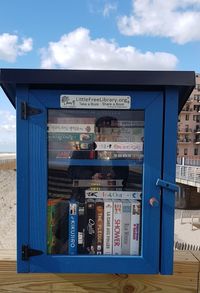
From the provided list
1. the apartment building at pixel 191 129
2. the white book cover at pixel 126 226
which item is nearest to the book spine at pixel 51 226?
the white book cover at pixel 126 226

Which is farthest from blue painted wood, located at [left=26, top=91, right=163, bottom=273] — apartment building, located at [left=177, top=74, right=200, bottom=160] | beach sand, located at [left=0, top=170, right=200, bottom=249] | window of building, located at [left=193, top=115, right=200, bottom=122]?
window of building, located at [left=193, top=115, right=200, bottom=122]

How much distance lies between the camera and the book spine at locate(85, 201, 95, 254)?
224cm

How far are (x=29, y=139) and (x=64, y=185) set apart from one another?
1.23 ft

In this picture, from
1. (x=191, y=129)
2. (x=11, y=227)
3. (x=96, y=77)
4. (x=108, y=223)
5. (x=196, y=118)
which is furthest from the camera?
(x=196, y=118)

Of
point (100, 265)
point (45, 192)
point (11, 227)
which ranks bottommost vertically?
point (11, 227)

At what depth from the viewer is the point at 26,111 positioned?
7.07ft

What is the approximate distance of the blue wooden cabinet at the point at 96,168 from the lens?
216cm

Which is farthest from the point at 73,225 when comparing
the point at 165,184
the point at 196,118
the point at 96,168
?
the point at 196,118

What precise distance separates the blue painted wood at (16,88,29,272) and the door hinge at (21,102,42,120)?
0.09ft

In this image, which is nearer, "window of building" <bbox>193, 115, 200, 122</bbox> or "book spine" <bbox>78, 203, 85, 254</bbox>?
"book spine" <bbox>78, 203, 85, 254</bbox>

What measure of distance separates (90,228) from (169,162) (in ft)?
2.15

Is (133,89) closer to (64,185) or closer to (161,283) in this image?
(64,185)

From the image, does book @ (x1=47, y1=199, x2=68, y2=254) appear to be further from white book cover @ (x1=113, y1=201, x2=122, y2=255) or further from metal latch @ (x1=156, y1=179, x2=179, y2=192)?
metal latch @ (x1=156, y1=179, x2=179, y2=192)

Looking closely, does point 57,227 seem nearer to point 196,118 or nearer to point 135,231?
point 135,231
